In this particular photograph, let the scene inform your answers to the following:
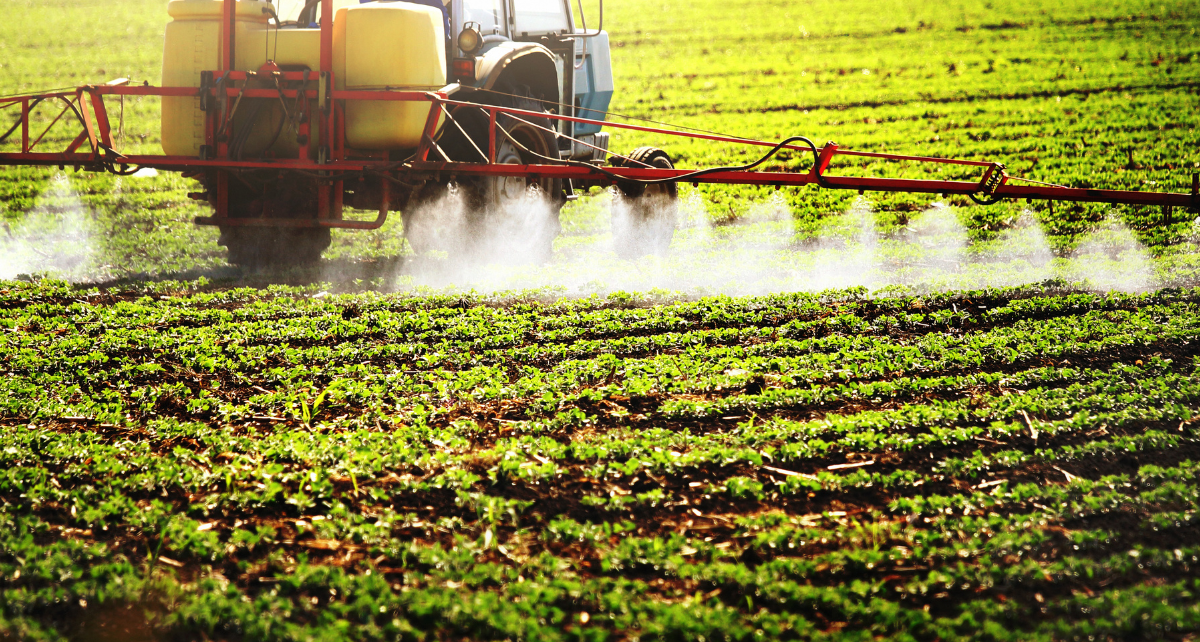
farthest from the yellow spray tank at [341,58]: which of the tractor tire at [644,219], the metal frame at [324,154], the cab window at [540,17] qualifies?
the tractor tire at [644,219]

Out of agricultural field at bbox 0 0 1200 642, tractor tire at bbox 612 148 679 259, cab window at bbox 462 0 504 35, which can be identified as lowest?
agricultural field at bbox 0 0 1200 642

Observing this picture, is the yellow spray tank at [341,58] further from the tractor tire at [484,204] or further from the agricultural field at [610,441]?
the agricultural field at [610,441]

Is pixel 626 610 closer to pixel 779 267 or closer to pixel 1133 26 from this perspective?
pixel 779 267

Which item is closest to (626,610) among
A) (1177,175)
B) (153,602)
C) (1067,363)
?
(153,602)

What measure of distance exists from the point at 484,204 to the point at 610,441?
14.9 feet

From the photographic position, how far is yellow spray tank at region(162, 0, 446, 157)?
699cm

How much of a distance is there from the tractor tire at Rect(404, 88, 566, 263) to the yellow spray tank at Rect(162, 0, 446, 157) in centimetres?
72

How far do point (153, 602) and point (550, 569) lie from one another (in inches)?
50.5

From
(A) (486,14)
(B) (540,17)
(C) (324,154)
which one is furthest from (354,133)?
(B) (540,17)

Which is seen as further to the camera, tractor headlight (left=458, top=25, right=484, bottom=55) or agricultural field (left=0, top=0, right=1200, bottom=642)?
tractor headlight (left=458, top=25, right=484, bottom=55)

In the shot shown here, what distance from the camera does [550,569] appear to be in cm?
288

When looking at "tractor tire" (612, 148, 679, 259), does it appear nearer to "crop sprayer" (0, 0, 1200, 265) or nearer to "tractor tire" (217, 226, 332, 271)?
"crop sprayer" (0, 0, 1200, 265)

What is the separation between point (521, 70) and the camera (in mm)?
8562

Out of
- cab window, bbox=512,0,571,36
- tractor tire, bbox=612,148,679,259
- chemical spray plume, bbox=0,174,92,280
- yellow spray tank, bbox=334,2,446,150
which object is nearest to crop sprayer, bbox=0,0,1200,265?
yellow spray tank, bbox=334,2,446,150
